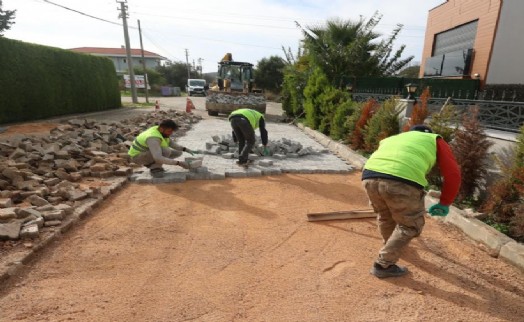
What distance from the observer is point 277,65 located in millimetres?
38781

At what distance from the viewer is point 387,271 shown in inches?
111

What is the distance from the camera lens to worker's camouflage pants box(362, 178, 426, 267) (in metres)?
2.59

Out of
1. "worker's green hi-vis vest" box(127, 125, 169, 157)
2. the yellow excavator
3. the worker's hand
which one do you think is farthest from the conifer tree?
the yellow excavator

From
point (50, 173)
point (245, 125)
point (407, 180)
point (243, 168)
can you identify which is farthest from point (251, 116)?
point (407, 180)

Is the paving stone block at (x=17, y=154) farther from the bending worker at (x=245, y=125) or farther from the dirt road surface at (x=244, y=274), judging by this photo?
the bending worker at (x=245, y=125)

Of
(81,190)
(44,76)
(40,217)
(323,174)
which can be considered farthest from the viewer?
(44,76)

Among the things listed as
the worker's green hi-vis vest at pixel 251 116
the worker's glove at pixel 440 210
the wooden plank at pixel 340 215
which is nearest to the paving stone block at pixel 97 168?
the worker's green hi-vis vest at pixel 251 116

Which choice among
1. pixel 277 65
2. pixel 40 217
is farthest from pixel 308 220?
pixel 277 65

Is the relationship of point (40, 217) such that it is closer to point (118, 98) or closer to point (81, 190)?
point (81, 190)

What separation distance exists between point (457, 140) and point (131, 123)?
10.2 meters

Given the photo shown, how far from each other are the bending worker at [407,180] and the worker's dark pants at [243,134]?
3.44 metres

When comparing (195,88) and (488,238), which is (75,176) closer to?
(488,238)

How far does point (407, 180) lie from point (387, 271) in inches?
37.5

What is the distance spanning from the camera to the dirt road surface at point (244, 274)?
7.64ft
